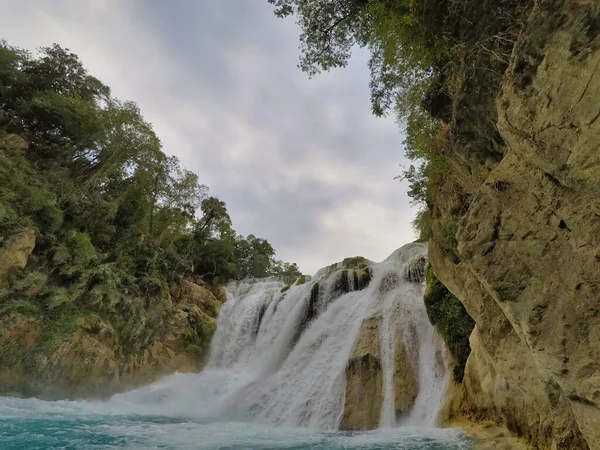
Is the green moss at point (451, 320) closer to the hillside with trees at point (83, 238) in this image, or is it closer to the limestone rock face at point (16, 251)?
the hillside with trees at point (83, 238)

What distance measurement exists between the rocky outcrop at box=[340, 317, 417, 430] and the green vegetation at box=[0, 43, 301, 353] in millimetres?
12172

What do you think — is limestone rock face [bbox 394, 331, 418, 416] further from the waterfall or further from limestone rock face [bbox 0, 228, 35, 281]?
limestone rock face [bbox 0, 228, 35, 281]

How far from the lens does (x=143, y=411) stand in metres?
13.8

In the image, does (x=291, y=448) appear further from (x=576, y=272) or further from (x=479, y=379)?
(x=576, y=272)

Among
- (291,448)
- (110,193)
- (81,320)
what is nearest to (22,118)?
(110,193)

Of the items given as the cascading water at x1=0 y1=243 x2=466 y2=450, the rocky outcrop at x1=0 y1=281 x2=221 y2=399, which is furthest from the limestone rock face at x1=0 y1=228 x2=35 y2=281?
the cascading water at x1=0 y1=243 x2=466 y2=450

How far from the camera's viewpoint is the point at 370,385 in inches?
437

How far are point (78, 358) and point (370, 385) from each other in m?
12.7

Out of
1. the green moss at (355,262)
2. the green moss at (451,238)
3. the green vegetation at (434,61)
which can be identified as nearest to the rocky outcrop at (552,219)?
the green vegetation at (434,61)

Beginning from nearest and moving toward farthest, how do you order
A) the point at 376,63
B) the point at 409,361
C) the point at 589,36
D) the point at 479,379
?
the point at 589,36, the point at 479,379, the point at 376,63, the point at 409,361

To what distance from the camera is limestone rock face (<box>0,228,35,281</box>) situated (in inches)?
533

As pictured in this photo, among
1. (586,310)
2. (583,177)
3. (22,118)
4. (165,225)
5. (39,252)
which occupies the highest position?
(22,118)

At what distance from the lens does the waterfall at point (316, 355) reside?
11086mm

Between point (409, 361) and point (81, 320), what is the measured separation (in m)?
14.2
